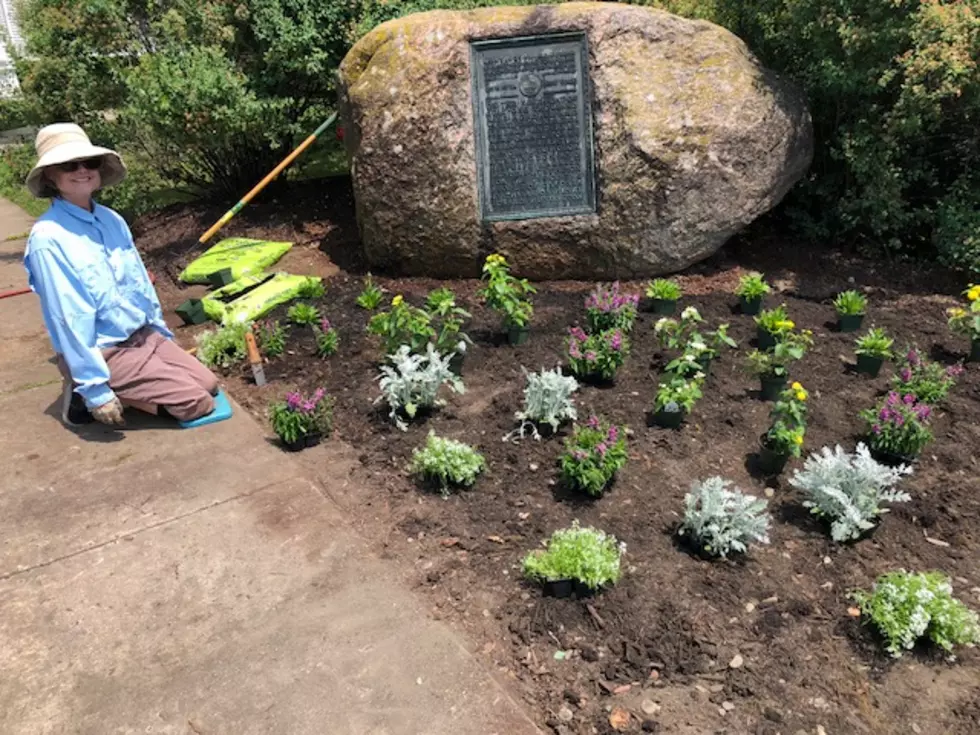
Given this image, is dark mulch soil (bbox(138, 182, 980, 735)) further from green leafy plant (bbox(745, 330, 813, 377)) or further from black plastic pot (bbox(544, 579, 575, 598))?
green leafy plant (bbox(745, 330, 813, 377))

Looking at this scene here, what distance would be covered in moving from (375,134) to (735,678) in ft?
14.3

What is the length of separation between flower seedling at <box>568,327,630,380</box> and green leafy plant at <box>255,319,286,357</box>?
183 centimetres

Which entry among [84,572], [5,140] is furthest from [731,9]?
[5,140]

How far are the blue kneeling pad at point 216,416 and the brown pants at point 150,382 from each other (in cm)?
2

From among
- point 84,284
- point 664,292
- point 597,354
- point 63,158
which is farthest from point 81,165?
point 664,292

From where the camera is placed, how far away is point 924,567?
3141 millimetres

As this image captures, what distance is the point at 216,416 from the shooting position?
432 centimetres

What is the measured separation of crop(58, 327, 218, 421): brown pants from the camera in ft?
13.8

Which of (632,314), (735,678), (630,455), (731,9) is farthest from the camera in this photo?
(731,9)

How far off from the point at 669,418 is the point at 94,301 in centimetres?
295

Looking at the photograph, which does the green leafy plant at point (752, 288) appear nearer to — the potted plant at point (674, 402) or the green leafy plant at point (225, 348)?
the potted plant at point (674, 402)

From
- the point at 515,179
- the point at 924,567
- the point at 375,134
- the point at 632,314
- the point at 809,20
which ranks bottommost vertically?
the point at 924,567

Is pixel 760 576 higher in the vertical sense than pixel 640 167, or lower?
lower

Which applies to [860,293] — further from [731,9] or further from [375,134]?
[375,134]
